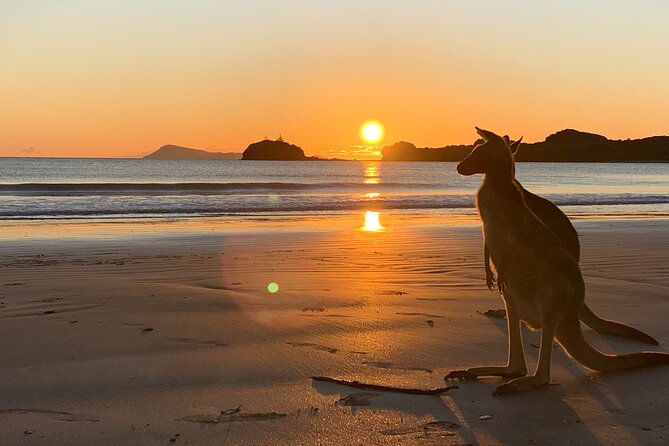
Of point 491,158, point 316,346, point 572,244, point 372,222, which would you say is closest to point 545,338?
point 491,158

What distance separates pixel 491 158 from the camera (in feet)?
13.0

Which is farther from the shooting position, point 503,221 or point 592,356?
point 592,356

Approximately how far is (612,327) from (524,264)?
1448mm

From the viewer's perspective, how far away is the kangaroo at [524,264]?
3.83 meters

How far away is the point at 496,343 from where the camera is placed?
506cm

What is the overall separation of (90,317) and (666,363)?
4.39 m

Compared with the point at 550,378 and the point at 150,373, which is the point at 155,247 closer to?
the point at 150,373

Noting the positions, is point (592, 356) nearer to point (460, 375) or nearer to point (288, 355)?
point (460, 375)

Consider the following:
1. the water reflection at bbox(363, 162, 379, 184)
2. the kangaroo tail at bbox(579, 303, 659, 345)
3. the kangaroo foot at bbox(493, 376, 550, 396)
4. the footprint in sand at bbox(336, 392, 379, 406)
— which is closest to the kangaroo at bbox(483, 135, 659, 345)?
the kangaroo tail at bbox(579, 303, 659, 345)

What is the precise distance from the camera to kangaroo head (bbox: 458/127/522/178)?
3.94m

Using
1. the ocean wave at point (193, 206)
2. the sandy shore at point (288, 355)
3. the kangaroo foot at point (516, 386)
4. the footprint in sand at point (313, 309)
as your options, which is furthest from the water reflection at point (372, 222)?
the kangaroo foot at point (516, 386)

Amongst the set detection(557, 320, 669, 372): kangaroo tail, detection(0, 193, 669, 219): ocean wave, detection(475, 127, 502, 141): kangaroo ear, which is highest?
detection(475, 127, 502, 141): kangaroo ear

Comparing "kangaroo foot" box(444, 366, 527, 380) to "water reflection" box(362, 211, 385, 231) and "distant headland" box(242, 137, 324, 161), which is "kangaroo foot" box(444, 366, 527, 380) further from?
"distant headland" box(242, 137, 324, 161)

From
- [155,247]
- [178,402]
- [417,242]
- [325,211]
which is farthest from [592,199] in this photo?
[178,402]
